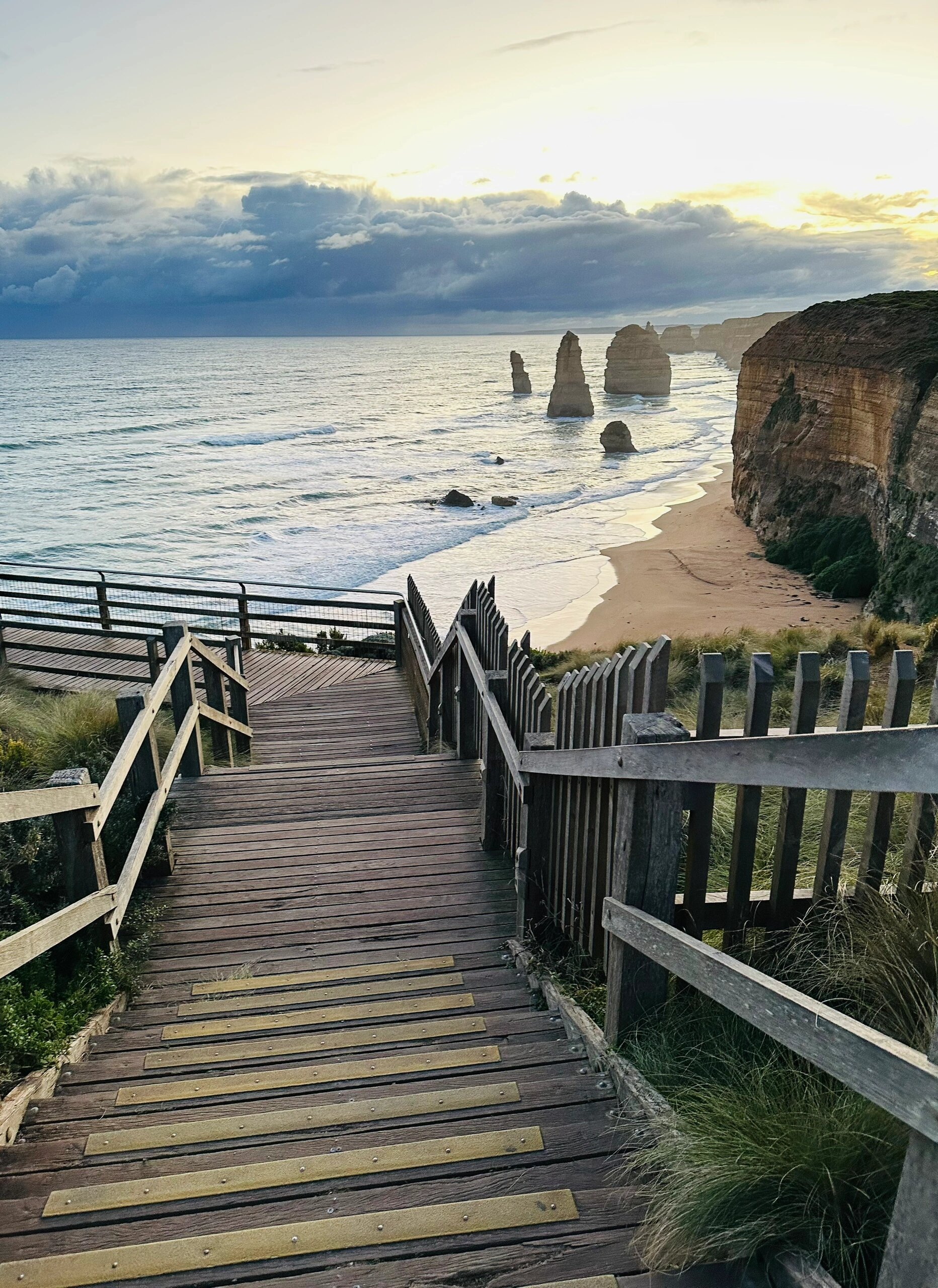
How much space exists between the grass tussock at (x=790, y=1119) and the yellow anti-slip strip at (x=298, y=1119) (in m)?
0.54

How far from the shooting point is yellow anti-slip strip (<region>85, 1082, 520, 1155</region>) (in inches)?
108

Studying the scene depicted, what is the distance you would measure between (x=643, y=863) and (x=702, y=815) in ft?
0.95

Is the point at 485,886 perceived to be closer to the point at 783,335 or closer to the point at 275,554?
the point at 275,554

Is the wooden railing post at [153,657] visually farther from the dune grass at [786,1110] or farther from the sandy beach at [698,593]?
the sandy beach at [698,593]

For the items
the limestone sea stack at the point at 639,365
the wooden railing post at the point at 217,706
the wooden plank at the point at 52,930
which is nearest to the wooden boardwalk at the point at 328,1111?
the wooden plank at the point at 52,930

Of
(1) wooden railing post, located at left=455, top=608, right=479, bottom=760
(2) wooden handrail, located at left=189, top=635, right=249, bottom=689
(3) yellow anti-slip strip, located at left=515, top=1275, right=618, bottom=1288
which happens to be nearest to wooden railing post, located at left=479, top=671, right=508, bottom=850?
(1) wooden railing post, located at left=455, top=608, right=479, bottom=760

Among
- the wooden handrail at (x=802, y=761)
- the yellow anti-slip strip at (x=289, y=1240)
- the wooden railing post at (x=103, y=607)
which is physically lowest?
the wooden railing post at (x=103, y=607)

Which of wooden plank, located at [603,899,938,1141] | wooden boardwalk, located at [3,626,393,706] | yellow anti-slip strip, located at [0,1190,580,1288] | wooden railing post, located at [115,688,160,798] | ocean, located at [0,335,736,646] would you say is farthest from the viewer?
ocean, located at [0,335,736,646]

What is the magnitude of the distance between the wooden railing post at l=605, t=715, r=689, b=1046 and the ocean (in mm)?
18608

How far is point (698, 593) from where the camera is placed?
2706cm

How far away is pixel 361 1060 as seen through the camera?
130 inches

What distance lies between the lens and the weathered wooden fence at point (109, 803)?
329 cm

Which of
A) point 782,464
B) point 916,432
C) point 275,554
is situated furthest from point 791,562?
point 275,554

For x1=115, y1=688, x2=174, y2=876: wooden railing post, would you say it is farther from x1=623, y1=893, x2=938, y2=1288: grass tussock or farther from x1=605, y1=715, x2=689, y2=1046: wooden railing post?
x1=623, y1=893, x2=938, y2=1288: grass tussock
